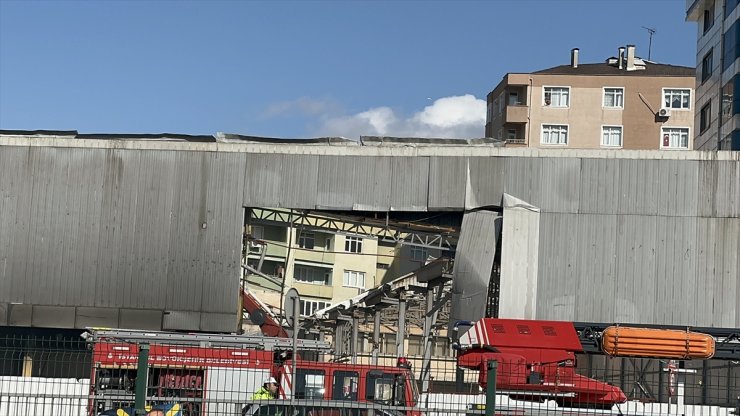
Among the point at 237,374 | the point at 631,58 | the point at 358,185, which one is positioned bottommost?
the point at 237,374

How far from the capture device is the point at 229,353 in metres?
22.0

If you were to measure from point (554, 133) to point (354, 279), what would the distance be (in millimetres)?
23146

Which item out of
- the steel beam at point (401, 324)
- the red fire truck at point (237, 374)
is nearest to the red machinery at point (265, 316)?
the steel beam at point (401, 324)

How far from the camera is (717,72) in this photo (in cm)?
5819

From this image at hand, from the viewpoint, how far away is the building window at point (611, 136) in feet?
295

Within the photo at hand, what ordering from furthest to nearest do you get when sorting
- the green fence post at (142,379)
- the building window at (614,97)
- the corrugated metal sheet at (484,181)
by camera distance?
the building window at (614,97)
the corrugated metal sheet at (484,181)
the green fence post at (142,379)

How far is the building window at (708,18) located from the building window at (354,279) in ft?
155

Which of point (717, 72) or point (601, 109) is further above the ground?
point (601, 109)

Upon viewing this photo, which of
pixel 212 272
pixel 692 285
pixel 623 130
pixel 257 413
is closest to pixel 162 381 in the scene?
pixel 257 413

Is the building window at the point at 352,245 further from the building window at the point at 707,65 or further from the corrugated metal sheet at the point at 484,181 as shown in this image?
the corrugated metal sheet at the point at 484,181

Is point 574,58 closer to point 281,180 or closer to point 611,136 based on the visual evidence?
point 611,136

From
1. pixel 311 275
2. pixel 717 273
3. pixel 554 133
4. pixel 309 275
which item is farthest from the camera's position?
pixel 311 275

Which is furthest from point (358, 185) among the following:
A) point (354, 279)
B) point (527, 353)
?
point (354, 279)

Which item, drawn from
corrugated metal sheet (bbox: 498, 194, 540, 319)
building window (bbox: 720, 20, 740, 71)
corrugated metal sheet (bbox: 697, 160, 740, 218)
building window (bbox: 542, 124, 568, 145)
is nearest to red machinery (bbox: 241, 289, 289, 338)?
corrugated metal sheet (bbox: 498, 194, 540, 319)
